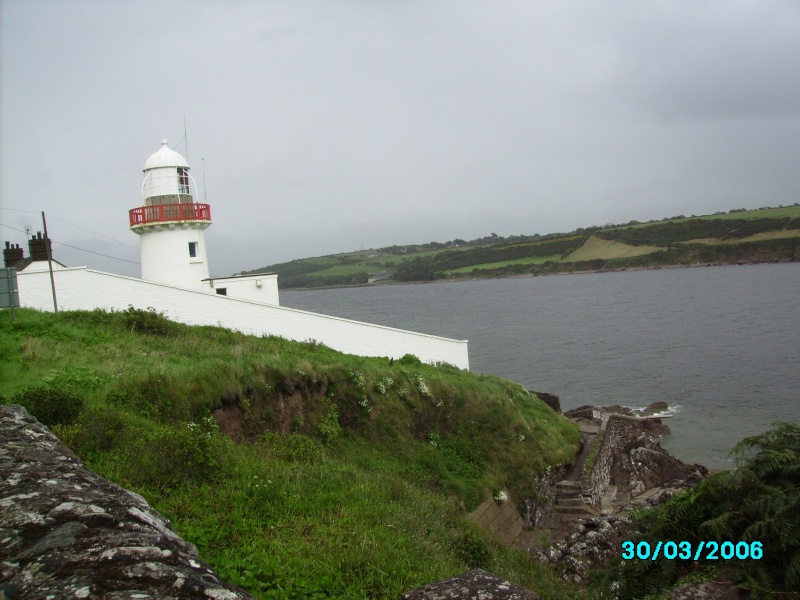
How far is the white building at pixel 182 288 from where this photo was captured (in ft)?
60.0

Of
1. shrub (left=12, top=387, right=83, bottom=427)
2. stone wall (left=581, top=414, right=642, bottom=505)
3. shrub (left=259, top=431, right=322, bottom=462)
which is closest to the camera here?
shrub (left=12, top=387, right=83, bottom=427)

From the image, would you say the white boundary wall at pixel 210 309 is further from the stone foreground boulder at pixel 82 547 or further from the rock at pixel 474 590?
the rock at pixel 474 590

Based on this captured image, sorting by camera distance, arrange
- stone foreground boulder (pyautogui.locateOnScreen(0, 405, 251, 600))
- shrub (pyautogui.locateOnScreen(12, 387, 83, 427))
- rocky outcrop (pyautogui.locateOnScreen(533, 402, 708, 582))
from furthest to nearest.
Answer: rocky outcrop (pyautogui.locateOnScreen(533, 402, 708, 582))
shrub (pyautogui.locateOnScreen(12, 387, 83, 427))
stone foreground boulder (pyautogui.locateOnScreen(0, 405, 251, 600))

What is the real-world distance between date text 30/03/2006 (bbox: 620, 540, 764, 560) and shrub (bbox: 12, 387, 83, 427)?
6.71 meters

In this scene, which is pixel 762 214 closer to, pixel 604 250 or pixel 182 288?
pixel 604 250

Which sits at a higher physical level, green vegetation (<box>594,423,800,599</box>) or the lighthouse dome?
the lighthouse dome

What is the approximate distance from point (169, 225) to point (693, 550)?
22158 mm

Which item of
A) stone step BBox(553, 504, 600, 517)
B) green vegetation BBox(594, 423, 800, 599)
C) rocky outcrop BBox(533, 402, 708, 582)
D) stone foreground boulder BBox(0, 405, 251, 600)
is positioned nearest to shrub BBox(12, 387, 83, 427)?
stone foreground boulder BBox(0, 405, 251, 600)

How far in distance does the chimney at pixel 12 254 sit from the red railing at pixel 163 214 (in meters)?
5.33

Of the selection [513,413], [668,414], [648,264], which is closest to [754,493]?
[513,413]

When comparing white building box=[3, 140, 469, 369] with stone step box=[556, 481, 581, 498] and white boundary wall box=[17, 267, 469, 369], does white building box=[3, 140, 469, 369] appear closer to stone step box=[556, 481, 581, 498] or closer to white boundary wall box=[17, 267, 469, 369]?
white boundary wall box=[17, 267, 469, 369]

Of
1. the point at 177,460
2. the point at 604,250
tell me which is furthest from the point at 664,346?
the point at 604,250

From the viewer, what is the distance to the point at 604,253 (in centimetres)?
12862

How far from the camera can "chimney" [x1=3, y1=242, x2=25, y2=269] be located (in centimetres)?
2524
